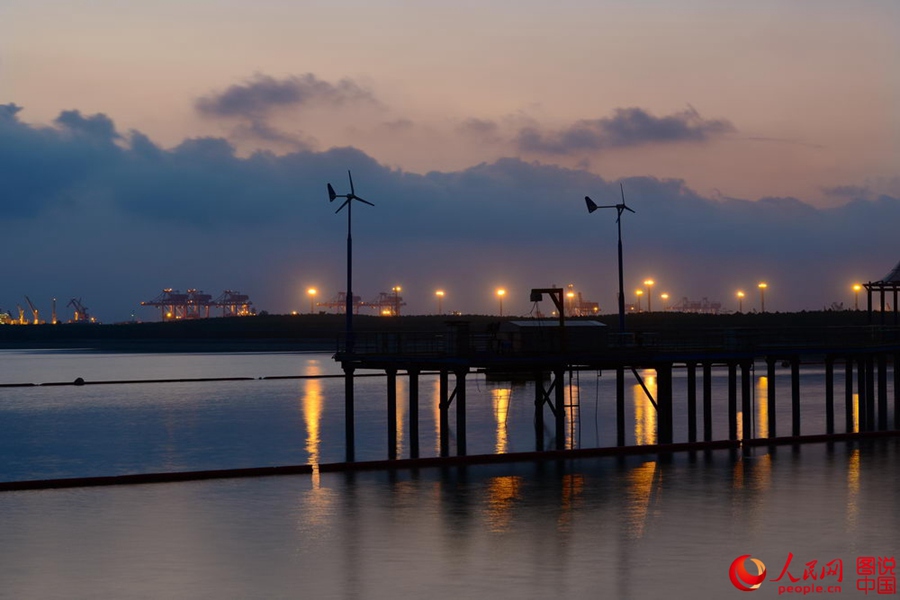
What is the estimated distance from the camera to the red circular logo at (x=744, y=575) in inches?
1014

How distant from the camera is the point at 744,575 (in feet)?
87.8

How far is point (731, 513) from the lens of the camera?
35594 mm

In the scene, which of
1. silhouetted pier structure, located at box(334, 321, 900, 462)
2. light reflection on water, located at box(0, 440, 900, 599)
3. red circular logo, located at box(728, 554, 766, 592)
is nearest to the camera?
red circular logo, located at box(728, 554, 766, 592)

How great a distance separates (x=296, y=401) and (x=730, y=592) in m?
106

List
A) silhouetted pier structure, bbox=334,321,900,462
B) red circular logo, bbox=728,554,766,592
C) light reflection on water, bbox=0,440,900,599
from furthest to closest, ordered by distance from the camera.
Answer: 1. silhouetted pier structure, bbox=334,321,900,462
2. light reflection on water, bbox=0,440,900,599
3. red circular logo, bbox=728,554,766,592

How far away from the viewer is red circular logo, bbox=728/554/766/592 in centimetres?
2577

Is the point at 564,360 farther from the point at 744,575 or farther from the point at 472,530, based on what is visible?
the point at 744,575

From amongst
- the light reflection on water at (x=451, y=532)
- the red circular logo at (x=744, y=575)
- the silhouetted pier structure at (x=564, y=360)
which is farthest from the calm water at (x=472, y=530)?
the silhouetted pier structure at (x=564, y=360)

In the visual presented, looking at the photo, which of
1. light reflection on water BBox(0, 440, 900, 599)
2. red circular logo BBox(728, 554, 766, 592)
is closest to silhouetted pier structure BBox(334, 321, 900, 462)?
light reflection on water BBox(0, 440, 900, 599)

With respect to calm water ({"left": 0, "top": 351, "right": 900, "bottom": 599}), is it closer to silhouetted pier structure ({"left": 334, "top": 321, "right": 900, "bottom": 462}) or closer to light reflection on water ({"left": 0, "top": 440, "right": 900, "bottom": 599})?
light reflection on water ({"left": 0, "top": 440, "right": 900, "bottom": 599})

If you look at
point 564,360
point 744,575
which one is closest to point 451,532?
point 744,575

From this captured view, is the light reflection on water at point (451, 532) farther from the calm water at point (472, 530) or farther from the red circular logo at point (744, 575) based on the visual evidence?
the red circular logo at point (744, 575)

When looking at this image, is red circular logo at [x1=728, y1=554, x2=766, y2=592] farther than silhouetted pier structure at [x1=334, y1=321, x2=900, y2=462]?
No

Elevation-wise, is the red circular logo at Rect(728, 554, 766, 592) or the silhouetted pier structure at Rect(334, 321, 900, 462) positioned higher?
the silhouetted pier structure at Rect(334, 321, 900, 462)
